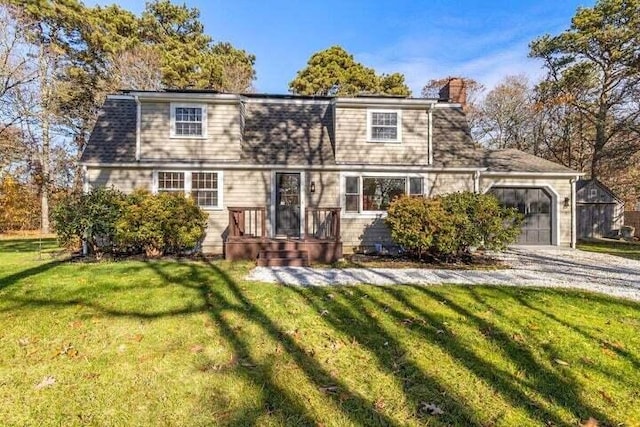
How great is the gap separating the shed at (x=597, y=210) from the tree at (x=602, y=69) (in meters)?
1.49

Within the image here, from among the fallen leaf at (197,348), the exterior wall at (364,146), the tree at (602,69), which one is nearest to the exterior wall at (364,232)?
the exterior wall at (364,146)

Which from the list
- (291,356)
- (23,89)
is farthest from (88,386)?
(23,89)

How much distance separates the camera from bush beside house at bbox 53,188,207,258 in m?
8.60

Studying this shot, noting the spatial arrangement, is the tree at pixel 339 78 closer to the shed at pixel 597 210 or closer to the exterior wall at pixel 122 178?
the shed at pixel 597 210

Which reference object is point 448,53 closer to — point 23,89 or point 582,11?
point 582,11

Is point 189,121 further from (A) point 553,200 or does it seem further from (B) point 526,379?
(A) point 553,200

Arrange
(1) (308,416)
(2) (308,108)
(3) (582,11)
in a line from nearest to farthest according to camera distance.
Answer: (1) (308,416), (2) (308,108), (3) (582,11)

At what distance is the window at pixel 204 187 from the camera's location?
10.7 m

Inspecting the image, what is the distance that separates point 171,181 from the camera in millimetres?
10641

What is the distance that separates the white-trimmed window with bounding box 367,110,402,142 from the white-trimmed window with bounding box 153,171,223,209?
4970 mm

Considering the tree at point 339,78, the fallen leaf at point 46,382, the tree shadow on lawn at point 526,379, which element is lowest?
the tree shadow on lawn at point 526,379

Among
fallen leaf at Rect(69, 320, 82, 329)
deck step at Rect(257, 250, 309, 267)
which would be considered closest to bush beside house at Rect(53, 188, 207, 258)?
deck step at Rect(257, 250, 309, 267)

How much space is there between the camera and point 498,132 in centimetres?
2647

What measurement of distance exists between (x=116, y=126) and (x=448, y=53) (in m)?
20.6
